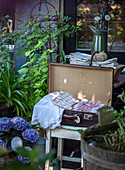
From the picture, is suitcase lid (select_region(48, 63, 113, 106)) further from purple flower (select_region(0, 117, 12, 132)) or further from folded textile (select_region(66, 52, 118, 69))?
purple flower (select_region(0, 117, 12, 132))

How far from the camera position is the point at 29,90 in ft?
13.2

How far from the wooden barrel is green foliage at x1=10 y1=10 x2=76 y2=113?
2397mm

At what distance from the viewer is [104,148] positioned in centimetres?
142

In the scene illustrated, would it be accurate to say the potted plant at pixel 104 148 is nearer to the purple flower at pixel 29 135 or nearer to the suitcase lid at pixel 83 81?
the purple flower at pixel 29 135

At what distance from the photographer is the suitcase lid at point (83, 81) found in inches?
107

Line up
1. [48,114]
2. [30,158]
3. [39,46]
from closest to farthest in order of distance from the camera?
1. [30,158]
2. [48,114]
3. [39,46]

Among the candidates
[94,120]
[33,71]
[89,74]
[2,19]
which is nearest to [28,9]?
[2,19]

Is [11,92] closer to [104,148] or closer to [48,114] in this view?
[48,114]

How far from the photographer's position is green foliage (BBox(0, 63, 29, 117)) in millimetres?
3830

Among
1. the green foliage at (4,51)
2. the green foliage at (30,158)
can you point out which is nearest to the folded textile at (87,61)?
the green foliage at (4,51)

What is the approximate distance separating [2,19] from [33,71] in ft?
3.53

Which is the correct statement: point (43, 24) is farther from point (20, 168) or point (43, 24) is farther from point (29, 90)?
point (20, 168)

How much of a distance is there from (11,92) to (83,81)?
1362 mm

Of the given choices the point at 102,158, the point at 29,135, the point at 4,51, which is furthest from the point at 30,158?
the point at 4,51
